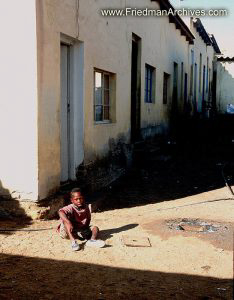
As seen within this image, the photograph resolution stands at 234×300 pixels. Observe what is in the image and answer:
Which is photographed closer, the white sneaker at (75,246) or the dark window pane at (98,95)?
the white sneaker at (75,246)

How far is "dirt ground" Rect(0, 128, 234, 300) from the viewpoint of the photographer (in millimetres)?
3654

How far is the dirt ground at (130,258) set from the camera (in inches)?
144

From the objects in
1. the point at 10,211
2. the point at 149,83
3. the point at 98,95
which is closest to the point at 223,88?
the point at 149,83

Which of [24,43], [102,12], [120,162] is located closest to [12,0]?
[24,43]

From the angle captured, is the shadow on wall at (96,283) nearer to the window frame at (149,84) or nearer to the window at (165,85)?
the window frame at (149,84)

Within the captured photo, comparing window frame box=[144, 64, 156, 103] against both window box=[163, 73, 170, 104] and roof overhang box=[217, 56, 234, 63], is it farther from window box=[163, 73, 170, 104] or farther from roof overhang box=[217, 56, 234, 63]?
roof overhang box=[217, 56, 234, 63]

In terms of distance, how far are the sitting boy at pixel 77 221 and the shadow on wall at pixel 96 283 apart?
2.17ft

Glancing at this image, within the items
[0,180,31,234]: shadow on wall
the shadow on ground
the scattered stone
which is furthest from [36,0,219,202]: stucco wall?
the scattered stone

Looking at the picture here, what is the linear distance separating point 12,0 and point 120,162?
532 cm

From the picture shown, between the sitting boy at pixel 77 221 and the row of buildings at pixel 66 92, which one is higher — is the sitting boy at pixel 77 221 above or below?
below

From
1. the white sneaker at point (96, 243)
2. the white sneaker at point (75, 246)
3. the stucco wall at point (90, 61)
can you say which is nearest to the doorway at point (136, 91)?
the stucco wall at point (90, 61)

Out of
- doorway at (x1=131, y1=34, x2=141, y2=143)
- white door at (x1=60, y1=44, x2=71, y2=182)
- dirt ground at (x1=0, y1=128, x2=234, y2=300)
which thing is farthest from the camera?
doorway at (x1=131, y1=34, x2=141, y2=143)

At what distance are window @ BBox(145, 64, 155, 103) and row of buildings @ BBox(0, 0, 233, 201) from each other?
0.81 meters

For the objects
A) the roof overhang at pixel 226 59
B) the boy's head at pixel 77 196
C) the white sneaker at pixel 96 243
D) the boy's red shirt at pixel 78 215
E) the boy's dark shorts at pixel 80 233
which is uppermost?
the roof overhang at pixel 226 59
